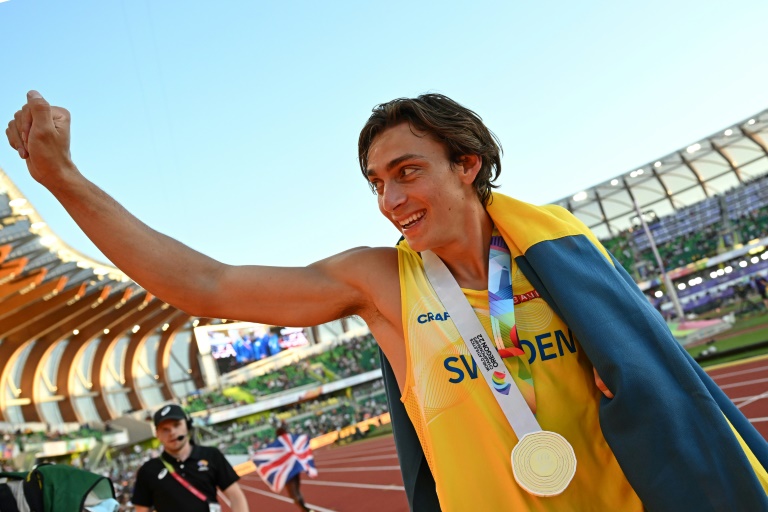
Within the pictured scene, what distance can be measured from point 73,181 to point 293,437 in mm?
11652

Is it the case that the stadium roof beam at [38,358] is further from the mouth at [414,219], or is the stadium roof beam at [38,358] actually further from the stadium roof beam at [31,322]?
the mouth at [414,219]

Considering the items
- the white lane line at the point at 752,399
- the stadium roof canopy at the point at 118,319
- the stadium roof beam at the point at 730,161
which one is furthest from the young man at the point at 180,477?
the stadium roof beam at the point at 730,161

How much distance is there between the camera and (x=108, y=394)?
54.6 metres

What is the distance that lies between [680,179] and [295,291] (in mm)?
54718

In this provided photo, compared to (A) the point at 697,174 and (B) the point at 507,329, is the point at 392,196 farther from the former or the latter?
(A) the point at 697,174

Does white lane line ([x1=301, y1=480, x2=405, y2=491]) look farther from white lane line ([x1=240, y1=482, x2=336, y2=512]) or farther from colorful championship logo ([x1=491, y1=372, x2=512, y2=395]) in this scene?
colorful championship logo ([x1=491, y1=372, x2=512, y2=395])

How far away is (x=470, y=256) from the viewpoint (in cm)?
178

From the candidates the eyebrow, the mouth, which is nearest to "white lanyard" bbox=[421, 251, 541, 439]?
the mouth

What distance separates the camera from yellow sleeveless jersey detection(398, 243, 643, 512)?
1478mm

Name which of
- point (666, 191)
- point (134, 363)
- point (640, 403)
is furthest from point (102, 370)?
point (640, 403)

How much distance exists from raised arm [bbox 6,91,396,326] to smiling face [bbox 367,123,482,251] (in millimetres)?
145

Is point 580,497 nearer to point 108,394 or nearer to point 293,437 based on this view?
point 293,437

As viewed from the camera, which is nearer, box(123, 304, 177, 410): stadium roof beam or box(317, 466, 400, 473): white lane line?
box(317, 466, 400, 473): white lane line

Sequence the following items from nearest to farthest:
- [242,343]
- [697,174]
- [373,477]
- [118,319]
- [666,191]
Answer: [373,477] → [118,319] → [697,174] → [666,191] → [242,343]
